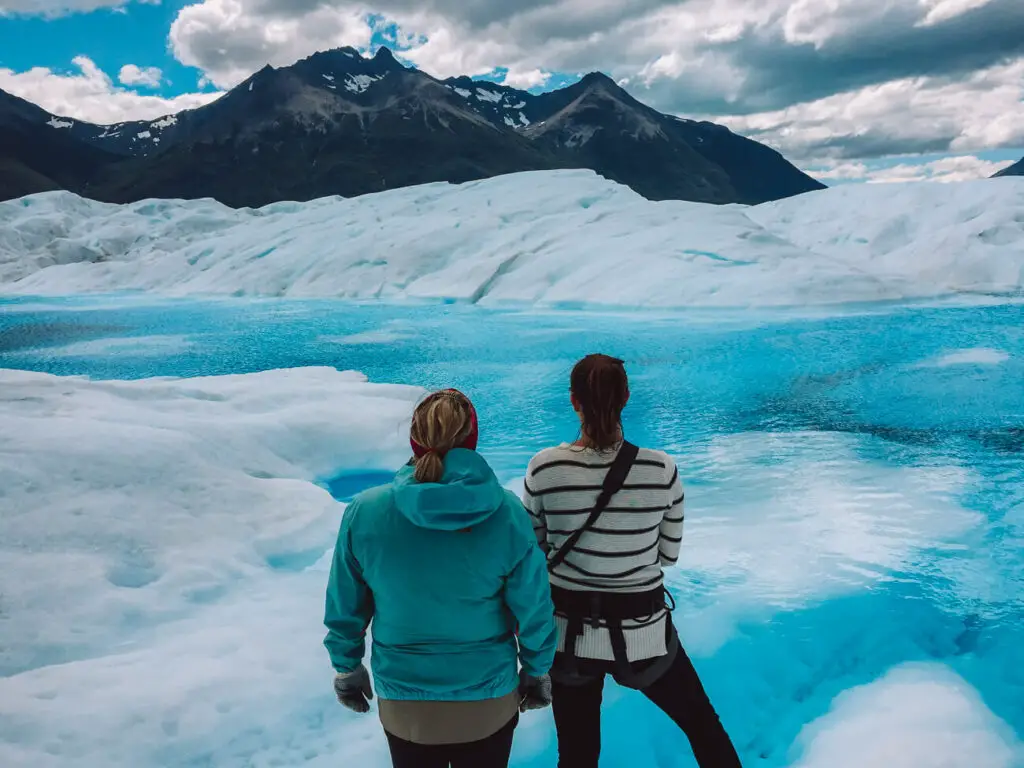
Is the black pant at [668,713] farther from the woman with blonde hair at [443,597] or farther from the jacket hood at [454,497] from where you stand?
the jacket hood at [454,497]

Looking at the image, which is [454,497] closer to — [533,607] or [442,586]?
[442,586]

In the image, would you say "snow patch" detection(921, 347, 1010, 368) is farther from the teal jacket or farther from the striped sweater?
the teal jacket

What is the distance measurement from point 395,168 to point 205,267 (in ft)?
221

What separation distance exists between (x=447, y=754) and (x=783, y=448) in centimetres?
585

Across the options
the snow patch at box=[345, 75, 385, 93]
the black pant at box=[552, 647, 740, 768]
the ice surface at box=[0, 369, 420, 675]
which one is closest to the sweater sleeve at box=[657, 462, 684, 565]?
the black pant at box=[552, 647, 740, 768]

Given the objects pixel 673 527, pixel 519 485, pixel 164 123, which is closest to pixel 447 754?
pixel 673 527

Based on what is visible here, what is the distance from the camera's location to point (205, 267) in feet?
94.5

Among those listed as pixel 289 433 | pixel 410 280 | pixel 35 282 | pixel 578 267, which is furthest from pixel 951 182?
pixel 35 282

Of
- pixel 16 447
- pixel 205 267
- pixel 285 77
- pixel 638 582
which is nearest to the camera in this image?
pixel 638 582

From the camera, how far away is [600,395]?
173 centimetres

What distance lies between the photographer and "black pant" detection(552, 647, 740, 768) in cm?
183

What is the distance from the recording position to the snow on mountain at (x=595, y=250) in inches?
727

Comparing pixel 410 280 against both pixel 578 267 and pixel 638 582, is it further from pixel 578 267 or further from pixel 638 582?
pixel 638 582

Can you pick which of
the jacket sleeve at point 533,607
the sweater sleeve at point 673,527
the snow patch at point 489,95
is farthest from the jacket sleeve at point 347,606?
the snow patch at point 489,95
